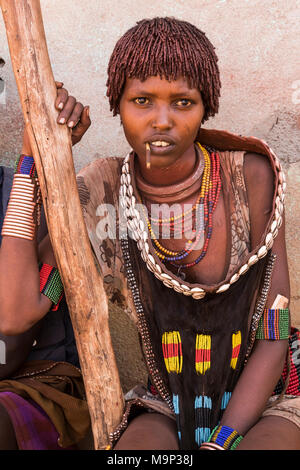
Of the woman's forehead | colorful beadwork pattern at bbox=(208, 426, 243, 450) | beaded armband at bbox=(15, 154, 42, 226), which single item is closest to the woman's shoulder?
the woman's forehead

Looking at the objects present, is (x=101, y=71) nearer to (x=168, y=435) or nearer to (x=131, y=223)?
(x=131, y=223)

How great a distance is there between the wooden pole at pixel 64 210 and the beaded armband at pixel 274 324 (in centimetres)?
53

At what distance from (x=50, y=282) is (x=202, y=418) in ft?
2.30

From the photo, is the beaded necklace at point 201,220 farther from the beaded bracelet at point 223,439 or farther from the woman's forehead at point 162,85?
the beaded bracelet at point 223,439

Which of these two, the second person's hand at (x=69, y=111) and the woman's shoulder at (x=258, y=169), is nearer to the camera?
the second person's hand at (x=69, y=111)

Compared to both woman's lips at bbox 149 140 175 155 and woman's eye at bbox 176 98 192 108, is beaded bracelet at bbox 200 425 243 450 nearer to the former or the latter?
woman's lips at bbox 149 140 175 155

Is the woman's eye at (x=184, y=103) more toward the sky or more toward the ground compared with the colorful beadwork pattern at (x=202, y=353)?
more toward the sky

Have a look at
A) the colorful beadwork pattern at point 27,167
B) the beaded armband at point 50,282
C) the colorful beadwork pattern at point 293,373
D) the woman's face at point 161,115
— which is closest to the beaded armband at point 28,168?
the colorful beadwork pattern at point 27,167

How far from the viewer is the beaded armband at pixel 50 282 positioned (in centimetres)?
205

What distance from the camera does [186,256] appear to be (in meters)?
2.08

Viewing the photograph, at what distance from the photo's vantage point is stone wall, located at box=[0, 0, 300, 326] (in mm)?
2648

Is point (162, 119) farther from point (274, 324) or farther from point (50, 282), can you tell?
point (274, 324)

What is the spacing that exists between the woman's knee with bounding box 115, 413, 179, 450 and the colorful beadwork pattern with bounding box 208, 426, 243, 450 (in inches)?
6.2
